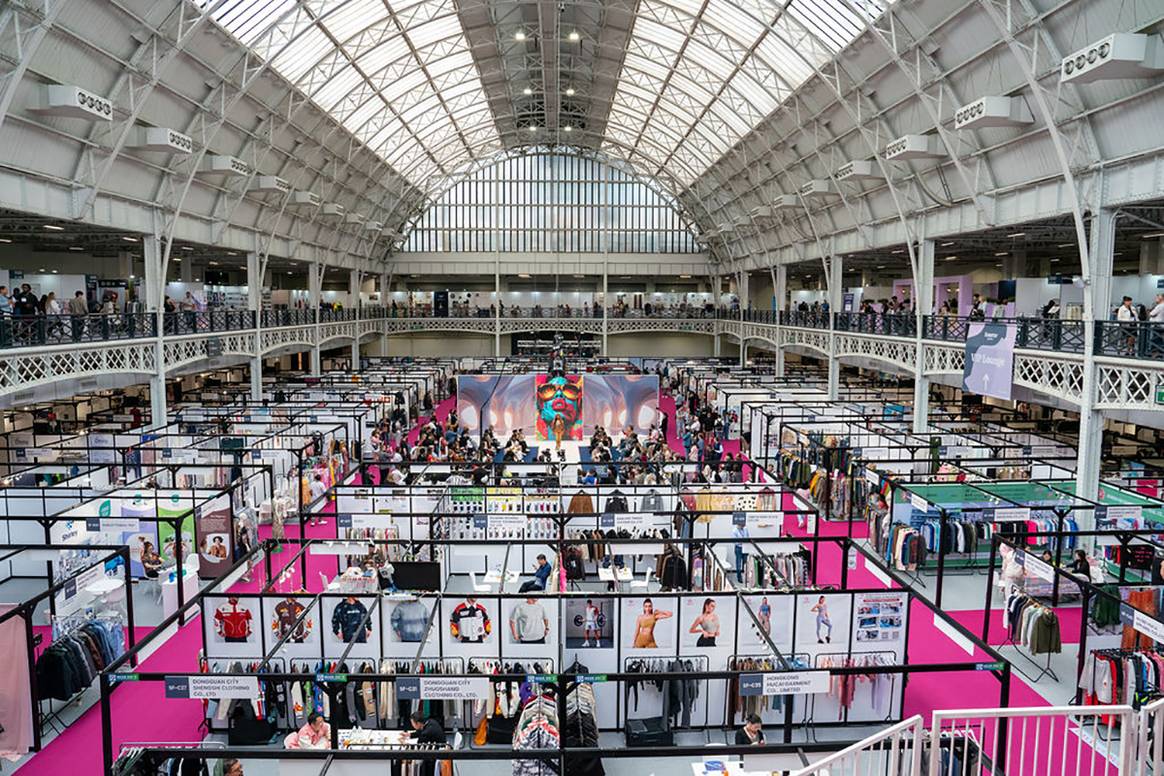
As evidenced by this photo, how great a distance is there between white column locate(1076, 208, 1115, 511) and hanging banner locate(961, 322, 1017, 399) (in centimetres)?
254

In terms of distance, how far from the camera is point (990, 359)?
784 inches

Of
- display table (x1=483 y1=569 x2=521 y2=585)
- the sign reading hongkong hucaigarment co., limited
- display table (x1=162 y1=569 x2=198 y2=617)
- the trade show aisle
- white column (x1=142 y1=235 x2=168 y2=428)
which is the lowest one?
the trade show aisle

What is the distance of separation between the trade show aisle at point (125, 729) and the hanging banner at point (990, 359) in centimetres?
1869

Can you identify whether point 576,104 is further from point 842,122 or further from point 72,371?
point 72,371

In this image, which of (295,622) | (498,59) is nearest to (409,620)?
(295,622)

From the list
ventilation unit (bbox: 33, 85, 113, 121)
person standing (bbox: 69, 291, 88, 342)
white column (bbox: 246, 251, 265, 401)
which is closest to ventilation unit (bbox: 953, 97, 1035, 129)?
ventilation unit (bbox: 33, 85, 113, 121)

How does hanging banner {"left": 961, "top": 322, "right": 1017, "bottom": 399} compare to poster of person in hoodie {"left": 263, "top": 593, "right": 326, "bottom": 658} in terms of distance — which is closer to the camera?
poster of person in hoodie {"left": 263, "top": 593, "right": 326, "bottom": 658}

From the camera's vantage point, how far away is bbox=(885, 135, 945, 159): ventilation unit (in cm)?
2177

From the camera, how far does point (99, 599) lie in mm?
12312

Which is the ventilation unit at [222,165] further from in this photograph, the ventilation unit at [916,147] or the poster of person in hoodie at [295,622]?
the ventilation unit at [916,147]

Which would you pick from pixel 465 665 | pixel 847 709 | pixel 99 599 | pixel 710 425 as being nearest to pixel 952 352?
pixel 710 425

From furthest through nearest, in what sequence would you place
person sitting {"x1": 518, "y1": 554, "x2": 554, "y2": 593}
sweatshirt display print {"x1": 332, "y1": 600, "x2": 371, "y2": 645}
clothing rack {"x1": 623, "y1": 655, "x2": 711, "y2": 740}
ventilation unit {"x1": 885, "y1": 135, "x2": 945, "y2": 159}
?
1. ventilation unit {"x1": 885, "y1": 135, "x2": 945, "y2": 159}
2. person sitting {"x1": 518, "y1": 554, "x2": 554, "y2": 593}
3. sweatshirt display print {"x1": 332, "y1": 600, "x2": 371, "y2": 645}
4. clothing rack {"x1": 623, "y1": 655, "x2": 711, "y2": 740}

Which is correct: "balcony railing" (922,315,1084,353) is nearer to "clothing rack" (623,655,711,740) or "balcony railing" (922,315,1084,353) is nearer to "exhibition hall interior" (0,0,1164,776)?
"exhibition hall interior" (0,0,1164,776)

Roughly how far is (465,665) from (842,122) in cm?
2518
